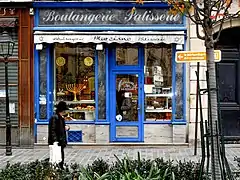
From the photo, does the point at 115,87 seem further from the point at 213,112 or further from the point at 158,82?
the point at 213,112

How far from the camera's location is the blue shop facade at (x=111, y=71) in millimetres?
15391

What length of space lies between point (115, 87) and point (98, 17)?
220 centimetres

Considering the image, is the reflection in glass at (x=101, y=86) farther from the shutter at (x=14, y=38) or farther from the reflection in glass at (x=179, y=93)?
the shutter at (x=14, y=38)

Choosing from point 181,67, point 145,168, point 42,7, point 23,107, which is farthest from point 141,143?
point 145,168

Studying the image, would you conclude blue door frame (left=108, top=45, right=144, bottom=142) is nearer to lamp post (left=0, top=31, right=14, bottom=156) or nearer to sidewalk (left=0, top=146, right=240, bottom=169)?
sidewalk (left=0, top=146, right=240, bottom=169)

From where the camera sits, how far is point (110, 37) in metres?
15.2

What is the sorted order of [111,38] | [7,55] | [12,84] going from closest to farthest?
[7,55]
[111,38]
[12,84]

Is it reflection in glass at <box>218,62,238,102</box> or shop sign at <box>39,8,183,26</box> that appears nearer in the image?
shop sign at <box>39,8,183,26</box>

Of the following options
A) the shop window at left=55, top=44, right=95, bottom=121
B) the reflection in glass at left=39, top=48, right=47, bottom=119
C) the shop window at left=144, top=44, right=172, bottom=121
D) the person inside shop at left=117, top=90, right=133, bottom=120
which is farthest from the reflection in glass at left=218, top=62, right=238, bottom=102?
the reflection in glass at left=39, top=48, right=47, bottom=119

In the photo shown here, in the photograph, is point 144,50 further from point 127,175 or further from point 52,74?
point 127,175

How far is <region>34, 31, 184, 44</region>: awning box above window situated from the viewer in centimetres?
1520

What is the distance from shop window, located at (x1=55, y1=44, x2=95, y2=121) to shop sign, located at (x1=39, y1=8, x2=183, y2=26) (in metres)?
0.77

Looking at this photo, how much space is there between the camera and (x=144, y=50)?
1589cm

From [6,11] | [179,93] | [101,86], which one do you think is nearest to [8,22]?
[6,11]
